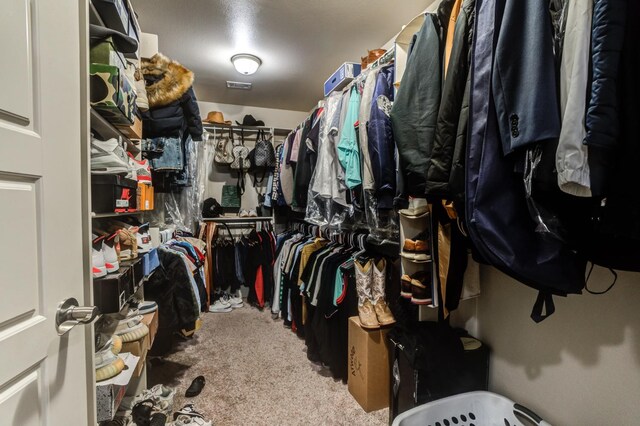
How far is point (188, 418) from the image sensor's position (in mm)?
1463

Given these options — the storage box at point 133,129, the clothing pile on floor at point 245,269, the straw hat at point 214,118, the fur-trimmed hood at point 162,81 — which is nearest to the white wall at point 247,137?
the straw hat at point 214,118

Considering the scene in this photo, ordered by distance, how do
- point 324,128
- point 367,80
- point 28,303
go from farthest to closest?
point 324,128 → point 367,80 → point 28,303

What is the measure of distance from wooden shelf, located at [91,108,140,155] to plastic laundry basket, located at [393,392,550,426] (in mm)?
1607

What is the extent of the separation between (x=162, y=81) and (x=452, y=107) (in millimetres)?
1622

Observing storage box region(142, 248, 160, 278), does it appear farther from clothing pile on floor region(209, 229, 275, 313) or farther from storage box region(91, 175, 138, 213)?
clothing pile on floor region(209, 229, 275, 313)

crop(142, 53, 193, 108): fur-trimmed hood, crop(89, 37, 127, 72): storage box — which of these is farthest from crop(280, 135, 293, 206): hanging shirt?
crop(89, 37, 127, 72): storage box

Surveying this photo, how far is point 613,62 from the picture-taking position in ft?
1.81

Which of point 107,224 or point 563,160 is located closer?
point 563,160

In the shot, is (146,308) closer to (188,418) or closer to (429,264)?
(188,418)

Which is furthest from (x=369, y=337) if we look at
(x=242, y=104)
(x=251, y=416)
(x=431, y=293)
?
(x=242, y=104)

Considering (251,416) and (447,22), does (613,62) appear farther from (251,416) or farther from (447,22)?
(251,416)

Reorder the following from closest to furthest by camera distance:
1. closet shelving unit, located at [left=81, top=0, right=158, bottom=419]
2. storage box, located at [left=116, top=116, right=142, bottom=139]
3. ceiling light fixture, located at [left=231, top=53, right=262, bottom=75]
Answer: closet shelving unit, located at [left=81, top=0, right=158, bottom=419] < storage box, located at [left=116, top=116, right=142, bottom=139] < ceiling light fixture, located at [left=231, top=53, right=262, bottom=75]

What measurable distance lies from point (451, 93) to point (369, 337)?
50.6 inches

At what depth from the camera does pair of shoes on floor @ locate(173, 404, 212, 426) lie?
4.69 feet
